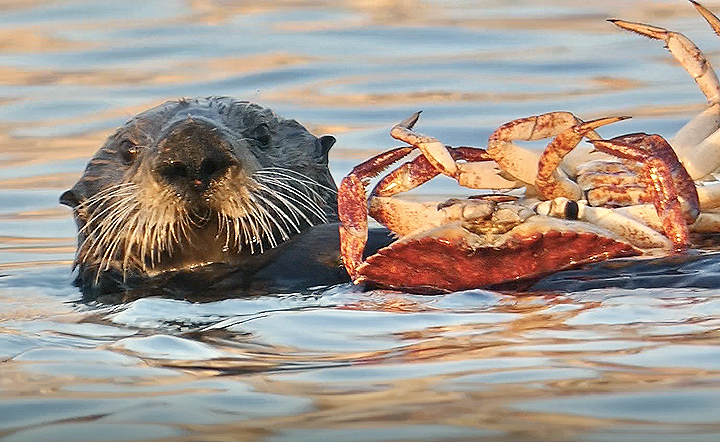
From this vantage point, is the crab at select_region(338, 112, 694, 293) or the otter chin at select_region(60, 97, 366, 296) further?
the otter chin at select_region(60, 97, 366, 296)

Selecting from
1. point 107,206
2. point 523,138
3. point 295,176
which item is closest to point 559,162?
point 523,138

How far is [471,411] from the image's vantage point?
2906 mm

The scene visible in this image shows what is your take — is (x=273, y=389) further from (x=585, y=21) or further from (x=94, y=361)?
(x=585, y=21)

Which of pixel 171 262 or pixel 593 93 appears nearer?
pixel 171 262

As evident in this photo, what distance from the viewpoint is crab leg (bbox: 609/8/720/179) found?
441 cm

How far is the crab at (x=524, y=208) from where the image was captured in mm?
4102

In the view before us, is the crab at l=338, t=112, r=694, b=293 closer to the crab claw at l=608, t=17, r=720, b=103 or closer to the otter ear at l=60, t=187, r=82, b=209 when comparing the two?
the crab claw at l=608, t=17, r=720, b=103

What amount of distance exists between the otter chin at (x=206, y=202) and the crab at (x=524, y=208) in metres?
0.70

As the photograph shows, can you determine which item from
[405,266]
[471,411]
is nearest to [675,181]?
[405,266]

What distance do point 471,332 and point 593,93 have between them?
6407 millimetres

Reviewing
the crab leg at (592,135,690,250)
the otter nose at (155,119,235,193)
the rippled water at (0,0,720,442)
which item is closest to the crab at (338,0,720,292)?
the crab leg at (592,135,690,250)

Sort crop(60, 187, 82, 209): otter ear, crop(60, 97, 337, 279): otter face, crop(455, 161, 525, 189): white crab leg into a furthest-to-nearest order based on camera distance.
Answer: crop(60, 187, 82, 209): otter ear, crop(60, 97, 337, 279): otter face, crop(455, 161, 525, 189): white crab leg

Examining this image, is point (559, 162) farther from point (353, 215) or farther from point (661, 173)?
point (353, 215)

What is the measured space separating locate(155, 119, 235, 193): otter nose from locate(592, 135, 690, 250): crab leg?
4.34 ft
